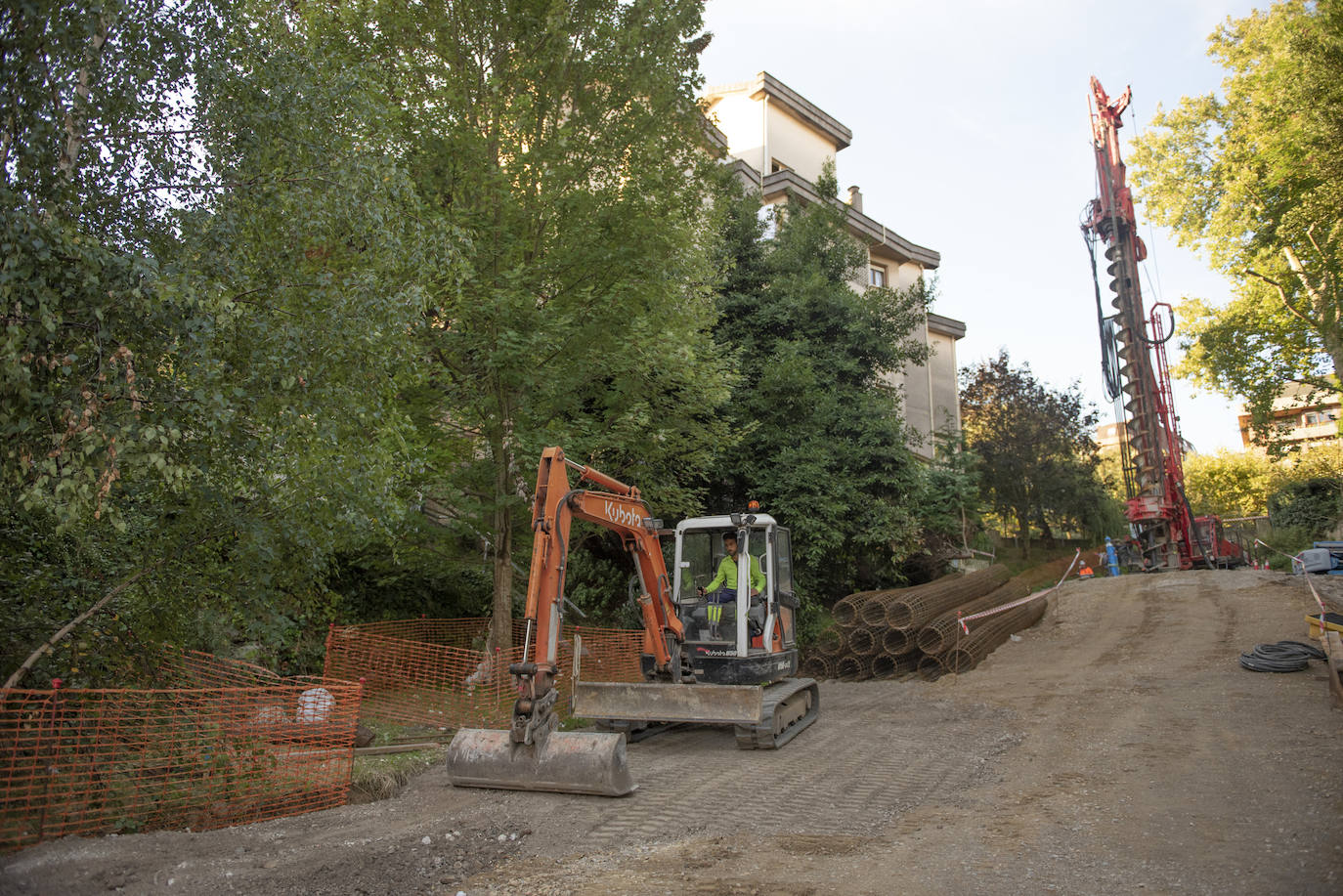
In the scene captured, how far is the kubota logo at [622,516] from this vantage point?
29.6ft

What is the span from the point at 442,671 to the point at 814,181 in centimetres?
2397

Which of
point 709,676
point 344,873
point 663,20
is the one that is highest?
point 663,20

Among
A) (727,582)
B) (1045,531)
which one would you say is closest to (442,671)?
(727,582)

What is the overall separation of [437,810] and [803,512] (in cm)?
1221

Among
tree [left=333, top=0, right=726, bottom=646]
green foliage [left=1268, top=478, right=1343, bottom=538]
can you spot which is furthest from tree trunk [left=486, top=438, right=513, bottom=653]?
green foliage [left=1268, top=478, right=1343, bottom=538]

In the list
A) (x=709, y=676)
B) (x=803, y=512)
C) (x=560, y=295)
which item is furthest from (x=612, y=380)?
(x=803, y=512)

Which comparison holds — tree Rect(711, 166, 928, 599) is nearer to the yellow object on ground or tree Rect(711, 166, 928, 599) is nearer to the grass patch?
the yellow object on ground

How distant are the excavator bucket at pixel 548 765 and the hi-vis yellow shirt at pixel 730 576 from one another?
3.43 metres

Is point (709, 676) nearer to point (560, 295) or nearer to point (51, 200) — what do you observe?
point (560, 295)

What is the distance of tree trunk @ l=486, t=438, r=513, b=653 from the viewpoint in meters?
12.0

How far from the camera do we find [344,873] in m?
5.08

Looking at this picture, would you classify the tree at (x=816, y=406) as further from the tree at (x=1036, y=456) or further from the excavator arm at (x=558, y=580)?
the tree at (x=1036, y=456)

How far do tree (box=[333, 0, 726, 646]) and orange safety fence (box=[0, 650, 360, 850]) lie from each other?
4.79 meters

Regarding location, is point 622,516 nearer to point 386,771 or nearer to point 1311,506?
point 386,771
